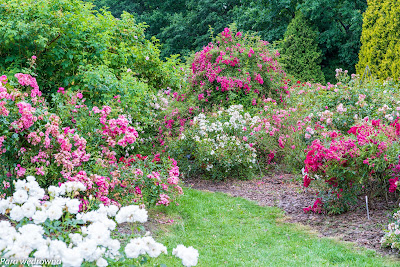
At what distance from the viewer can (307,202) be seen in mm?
6008

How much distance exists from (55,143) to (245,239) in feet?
7.65

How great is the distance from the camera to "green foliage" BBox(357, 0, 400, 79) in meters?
12.9

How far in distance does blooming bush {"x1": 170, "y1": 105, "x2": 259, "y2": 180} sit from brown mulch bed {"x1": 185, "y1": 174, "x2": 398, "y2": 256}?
0.84 ft

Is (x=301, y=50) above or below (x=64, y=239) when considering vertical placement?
above

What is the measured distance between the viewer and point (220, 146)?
7.48m

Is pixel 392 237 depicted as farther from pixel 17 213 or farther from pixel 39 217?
pixel 17 213

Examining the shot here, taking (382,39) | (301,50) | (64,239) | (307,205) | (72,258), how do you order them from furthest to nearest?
(301,50) < (382,39) < (307,205) < (64,239) < (72,258)

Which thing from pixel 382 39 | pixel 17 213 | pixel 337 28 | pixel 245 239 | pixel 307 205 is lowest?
pixel 245 239

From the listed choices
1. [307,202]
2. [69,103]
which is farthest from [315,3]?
[69,103]

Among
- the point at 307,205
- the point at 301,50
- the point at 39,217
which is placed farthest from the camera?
the point at 301,50

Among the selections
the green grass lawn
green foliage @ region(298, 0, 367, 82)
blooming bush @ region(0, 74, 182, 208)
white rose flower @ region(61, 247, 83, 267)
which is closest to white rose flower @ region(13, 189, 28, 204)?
white rose flower @ region(61, 247, 83, 267)

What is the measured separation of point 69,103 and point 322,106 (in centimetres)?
493

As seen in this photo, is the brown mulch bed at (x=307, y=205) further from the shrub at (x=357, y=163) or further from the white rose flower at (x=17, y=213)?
the white rose flower at (x=17, y=213)

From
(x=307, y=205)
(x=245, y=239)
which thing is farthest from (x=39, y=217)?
(x=307, y=205)
